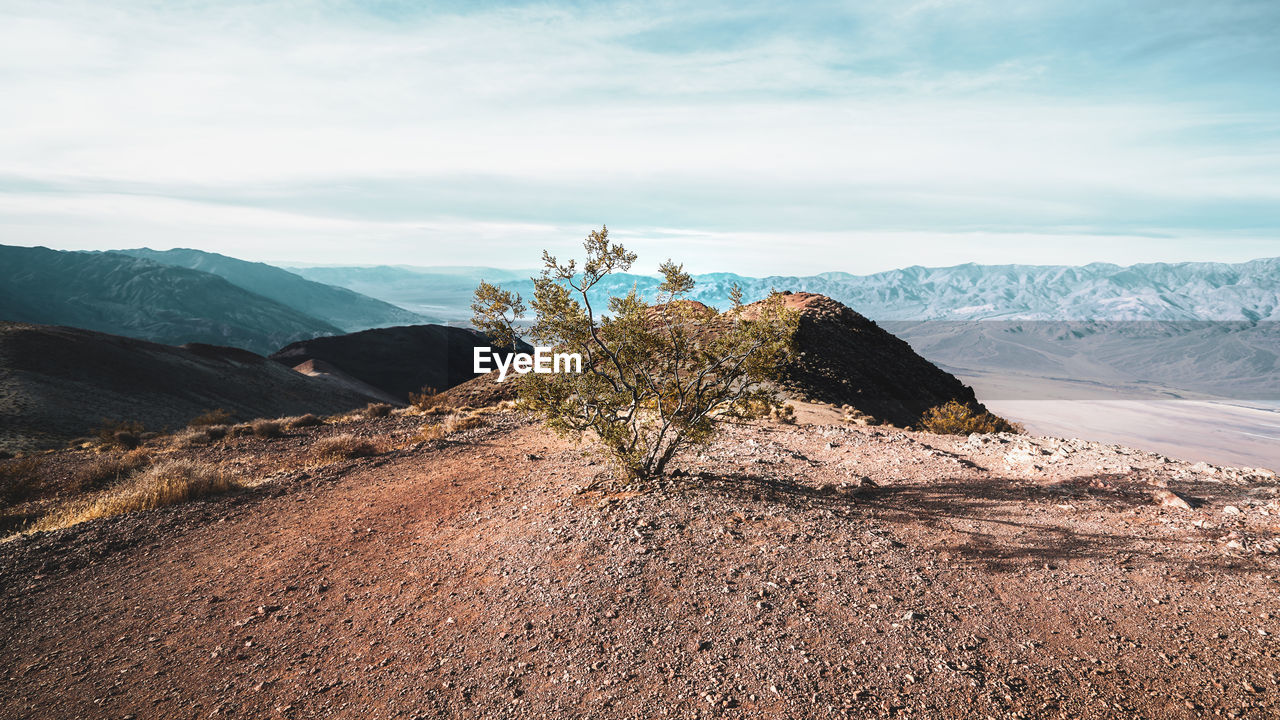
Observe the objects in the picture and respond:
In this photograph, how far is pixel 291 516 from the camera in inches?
419

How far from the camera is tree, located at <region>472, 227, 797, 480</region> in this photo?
914 cm

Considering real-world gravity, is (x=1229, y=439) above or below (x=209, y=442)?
below

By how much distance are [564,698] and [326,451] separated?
39.9 ft

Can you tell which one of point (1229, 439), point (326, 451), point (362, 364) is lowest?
point (1229, 439)

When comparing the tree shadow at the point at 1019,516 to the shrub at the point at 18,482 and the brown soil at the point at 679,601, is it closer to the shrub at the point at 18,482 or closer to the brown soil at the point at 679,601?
the brown soil at the point at 679,601

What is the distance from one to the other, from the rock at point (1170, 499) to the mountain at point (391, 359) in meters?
74.2

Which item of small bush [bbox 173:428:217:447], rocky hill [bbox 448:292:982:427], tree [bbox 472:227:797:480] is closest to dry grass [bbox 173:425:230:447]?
small bush [bbox 173:428:217:447]

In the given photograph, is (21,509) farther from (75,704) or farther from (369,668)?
(369,668)

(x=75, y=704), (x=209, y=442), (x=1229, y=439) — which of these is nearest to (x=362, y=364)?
(x=209, y=442)

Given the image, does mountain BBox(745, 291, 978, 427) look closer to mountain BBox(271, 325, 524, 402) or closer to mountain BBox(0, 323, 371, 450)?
mountain BBox(0, 323, 371, 450)

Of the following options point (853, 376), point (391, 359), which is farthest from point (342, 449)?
point (391, 359)

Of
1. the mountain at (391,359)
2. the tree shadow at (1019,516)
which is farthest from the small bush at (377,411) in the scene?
the mountain at (391,359)

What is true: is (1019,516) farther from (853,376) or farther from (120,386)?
(120,386)

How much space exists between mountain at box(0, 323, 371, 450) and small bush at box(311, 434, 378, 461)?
14263 mm
